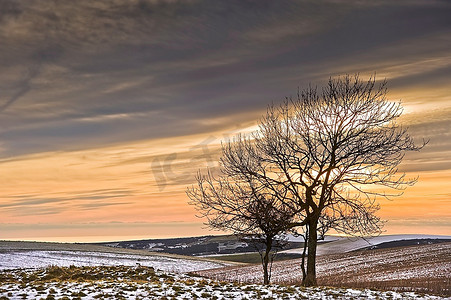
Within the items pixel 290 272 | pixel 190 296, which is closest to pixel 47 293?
pixel 190 296

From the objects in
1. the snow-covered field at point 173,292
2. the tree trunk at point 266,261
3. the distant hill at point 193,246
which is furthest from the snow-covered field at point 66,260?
the distant hill at point 193,246

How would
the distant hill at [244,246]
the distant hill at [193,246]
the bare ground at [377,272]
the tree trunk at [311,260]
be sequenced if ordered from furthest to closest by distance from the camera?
the distant hill at [193,246] → the distant hill at [244,246] → the bare ground at [377,272] → the tree trunk at [311,260]

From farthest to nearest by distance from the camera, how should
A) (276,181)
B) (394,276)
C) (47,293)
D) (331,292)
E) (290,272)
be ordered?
(290,272) < (394,276) < (276,181) < (331,292) < (47,293)

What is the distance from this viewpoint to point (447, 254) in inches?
2255

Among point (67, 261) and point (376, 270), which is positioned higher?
point (67, 261)

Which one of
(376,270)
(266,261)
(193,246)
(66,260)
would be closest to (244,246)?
(193,246)

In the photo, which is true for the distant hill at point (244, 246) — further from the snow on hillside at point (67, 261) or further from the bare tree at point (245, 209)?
the bare tree at point (245, 209)

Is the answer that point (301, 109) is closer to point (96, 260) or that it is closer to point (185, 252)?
point (96, 260)

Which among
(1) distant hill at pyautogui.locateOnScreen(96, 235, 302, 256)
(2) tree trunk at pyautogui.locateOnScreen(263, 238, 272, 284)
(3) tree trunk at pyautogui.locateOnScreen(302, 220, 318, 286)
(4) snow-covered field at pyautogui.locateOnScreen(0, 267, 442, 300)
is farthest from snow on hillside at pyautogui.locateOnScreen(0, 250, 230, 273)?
(1) distant hill at pyautogui.locateOnScreen(96, 235, 302, 256)

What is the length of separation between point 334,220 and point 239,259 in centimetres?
9201

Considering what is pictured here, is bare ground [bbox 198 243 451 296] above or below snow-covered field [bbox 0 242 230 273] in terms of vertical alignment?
below

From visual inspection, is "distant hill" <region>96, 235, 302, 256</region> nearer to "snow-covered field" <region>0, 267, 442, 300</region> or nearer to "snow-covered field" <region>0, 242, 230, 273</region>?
"snow-covered field" <region>0, 242, 230, 273</region>

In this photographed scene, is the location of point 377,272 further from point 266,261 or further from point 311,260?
point 311,260

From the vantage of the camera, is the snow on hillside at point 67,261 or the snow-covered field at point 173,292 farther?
the snow on hillside at point 67,261
